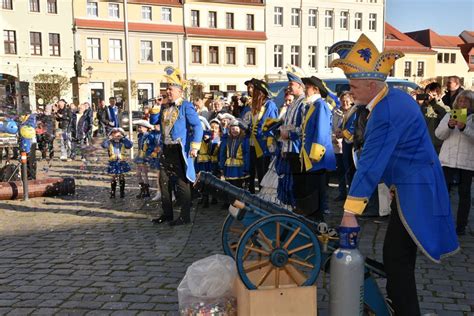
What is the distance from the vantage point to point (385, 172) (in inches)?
116

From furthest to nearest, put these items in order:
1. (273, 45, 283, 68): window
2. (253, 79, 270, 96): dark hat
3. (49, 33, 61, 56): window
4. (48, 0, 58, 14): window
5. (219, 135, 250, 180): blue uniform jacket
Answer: (273, 45, 283, 68): window, (49, 33, 61, 56): window, (48, 0, 58, 14): window, (219, 135, 250, 180): blue uniform jacket, (253, 79, 270, 96): dark hat

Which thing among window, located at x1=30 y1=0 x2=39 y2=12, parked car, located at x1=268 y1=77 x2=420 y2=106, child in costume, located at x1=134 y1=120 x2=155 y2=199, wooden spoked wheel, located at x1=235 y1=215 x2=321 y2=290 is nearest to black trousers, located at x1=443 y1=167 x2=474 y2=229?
wooden spoked wheel, located at x1=235 y1=215 x2=321 y2=290

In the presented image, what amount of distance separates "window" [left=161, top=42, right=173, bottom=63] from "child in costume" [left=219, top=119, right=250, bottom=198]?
122ft

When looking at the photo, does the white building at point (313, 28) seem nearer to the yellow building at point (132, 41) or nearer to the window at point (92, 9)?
the yellow building at point (132, 41)

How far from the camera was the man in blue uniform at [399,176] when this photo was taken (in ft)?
9.11

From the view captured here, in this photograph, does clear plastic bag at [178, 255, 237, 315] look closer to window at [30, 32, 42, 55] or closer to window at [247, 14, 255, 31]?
window at [30, 32, 42, 55]

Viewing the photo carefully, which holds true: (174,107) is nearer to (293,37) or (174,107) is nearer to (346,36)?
(293,37)

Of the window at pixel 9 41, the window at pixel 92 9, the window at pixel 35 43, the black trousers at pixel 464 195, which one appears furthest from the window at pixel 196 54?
the black trousers at pixel 464 195

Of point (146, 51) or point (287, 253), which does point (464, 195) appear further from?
point (146, 51)

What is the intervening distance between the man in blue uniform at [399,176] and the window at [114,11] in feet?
138

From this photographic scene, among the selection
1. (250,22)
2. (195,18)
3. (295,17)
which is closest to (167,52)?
(195,18)

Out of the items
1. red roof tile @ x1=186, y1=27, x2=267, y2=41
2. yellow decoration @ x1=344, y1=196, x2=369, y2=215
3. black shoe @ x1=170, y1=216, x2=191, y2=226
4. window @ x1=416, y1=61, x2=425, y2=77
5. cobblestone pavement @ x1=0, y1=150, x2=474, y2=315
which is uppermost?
red roof tile @ x1=186, y1=27, x2=267, y2=41

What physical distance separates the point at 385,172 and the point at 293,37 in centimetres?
4615

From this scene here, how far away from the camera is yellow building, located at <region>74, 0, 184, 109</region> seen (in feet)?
133
